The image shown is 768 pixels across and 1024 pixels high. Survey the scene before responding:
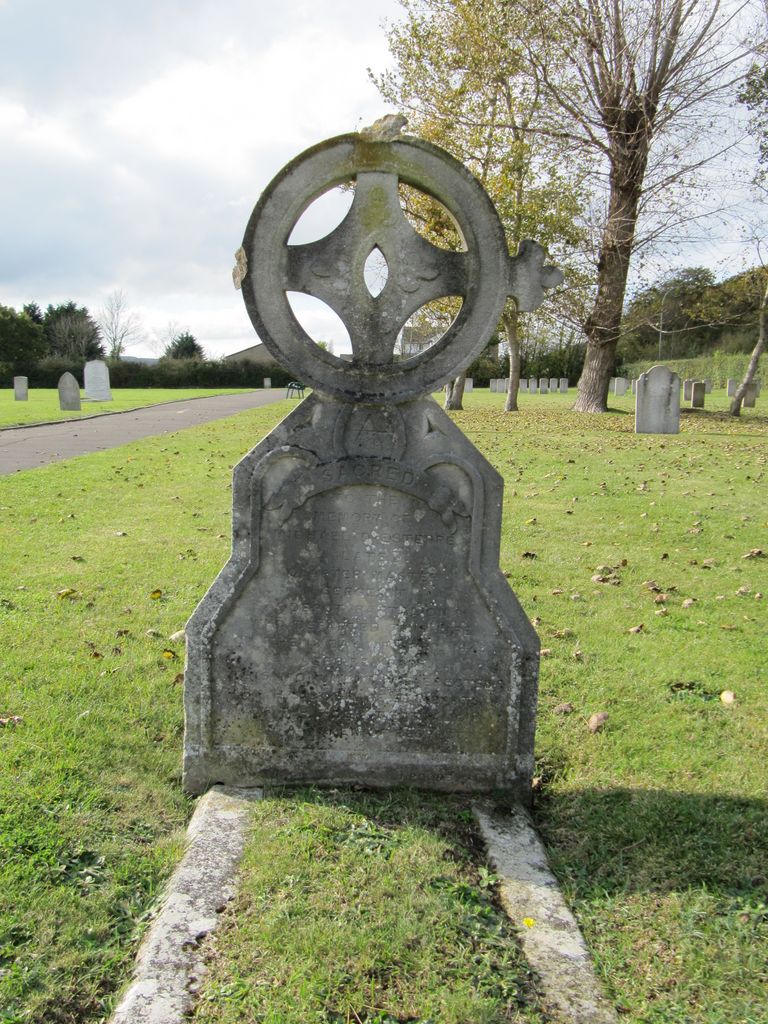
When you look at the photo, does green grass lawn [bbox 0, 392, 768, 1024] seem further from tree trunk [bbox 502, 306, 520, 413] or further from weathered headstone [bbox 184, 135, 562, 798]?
tree trunk [bbox 502, 306, 520, 413]

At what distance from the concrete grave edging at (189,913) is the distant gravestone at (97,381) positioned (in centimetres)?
3589

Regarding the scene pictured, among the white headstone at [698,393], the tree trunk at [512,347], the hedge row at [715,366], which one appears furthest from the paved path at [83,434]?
the hedge row at [715,366]

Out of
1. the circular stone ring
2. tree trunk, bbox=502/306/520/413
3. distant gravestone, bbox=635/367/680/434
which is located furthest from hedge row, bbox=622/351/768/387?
the circular stone ring

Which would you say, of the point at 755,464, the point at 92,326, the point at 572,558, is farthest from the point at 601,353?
the point at 92,326

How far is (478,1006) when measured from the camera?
215cm

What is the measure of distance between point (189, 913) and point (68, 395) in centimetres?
2710

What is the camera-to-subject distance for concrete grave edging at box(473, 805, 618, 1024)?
2227mm

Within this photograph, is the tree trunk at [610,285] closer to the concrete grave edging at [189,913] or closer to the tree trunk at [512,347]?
the tree trunk at [512,347]

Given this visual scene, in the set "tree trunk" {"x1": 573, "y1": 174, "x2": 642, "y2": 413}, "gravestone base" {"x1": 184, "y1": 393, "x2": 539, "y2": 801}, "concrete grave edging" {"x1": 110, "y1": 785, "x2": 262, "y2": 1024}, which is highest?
"tree trunk" {"x1": 573, "y1": 174, "x2": 642, "y2": 413}

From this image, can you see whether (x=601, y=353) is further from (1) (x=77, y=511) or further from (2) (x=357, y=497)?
(2) (x=357, y=497)

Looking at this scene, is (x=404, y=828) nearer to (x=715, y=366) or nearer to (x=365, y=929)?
(x=365, y=929)

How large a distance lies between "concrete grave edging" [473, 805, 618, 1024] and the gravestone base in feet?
0.97

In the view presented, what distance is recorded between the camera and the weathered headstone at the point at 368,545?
3.16 metres

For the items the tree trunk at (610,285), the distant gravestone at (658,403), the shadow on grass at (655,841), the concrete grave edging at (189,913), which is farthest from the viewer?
the tree trunk at (610,285)
